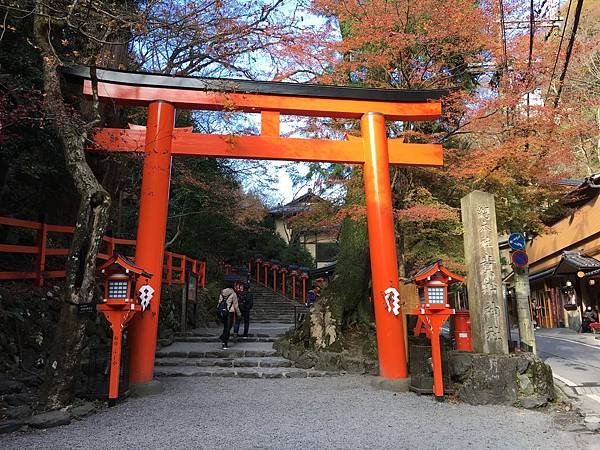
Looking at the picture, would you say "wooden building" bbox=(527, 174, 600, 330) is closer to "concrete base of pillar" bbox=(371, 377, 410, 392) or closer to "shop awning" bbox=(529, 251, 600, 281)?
"shop awning" bbox=(529, 251, 600, 281)

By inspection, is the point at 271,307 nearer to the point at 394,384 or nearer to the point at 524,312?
the point at 524,312

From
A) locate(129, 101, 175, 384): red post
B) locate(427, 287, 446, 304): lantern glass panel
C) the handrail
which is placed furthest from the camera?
the handrail

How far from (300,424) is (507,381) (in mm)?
3460

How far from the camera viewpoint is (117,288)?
6.82m

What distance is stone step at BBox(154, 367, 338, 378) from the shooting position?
29.7 feet

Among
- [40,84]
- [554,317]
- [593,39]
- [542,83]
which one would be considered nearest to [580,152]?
[593,39]

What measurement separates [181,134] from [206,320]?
32.0 feet

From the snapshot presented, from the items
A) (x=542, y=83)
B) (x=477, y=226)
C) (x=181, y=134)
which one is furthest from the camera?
(x=542, y=83)

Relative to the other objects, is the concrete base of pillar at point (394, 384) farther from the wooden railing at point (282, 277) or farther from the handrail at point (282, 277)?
the wooden railing at point (282, 277)

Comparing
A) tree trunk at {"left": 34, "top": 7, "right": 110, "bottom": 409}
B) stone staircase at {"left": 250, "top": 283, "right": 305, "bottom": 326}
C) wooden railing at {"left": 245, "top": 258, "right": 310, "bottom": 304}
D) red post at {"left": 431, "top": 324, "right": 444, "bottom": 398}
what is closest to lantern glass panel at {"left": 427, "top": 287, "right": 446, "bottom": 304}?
red post at {"left": 431, "top": 324, "right": 444, "bottom": 398}

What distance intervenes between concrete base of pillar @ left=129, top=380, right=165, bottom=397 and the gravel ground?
214 mm

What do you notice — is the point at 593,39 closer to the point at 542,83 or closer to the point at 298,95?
the point at 542,83

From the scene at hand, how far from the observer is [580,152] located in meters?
24.6

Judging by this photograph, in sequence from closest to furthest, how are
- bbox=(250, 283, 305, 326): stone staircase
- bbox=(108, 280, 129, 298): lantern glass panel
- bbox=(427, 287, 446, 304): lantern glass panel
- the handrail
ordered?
bbox=(108, 280, 129, 298): lantern glass panel
bbox=(427, 287, 446, 304): lantern glass panel
bbox=(250, 283, 305, 326): stone staircase
the handrail
